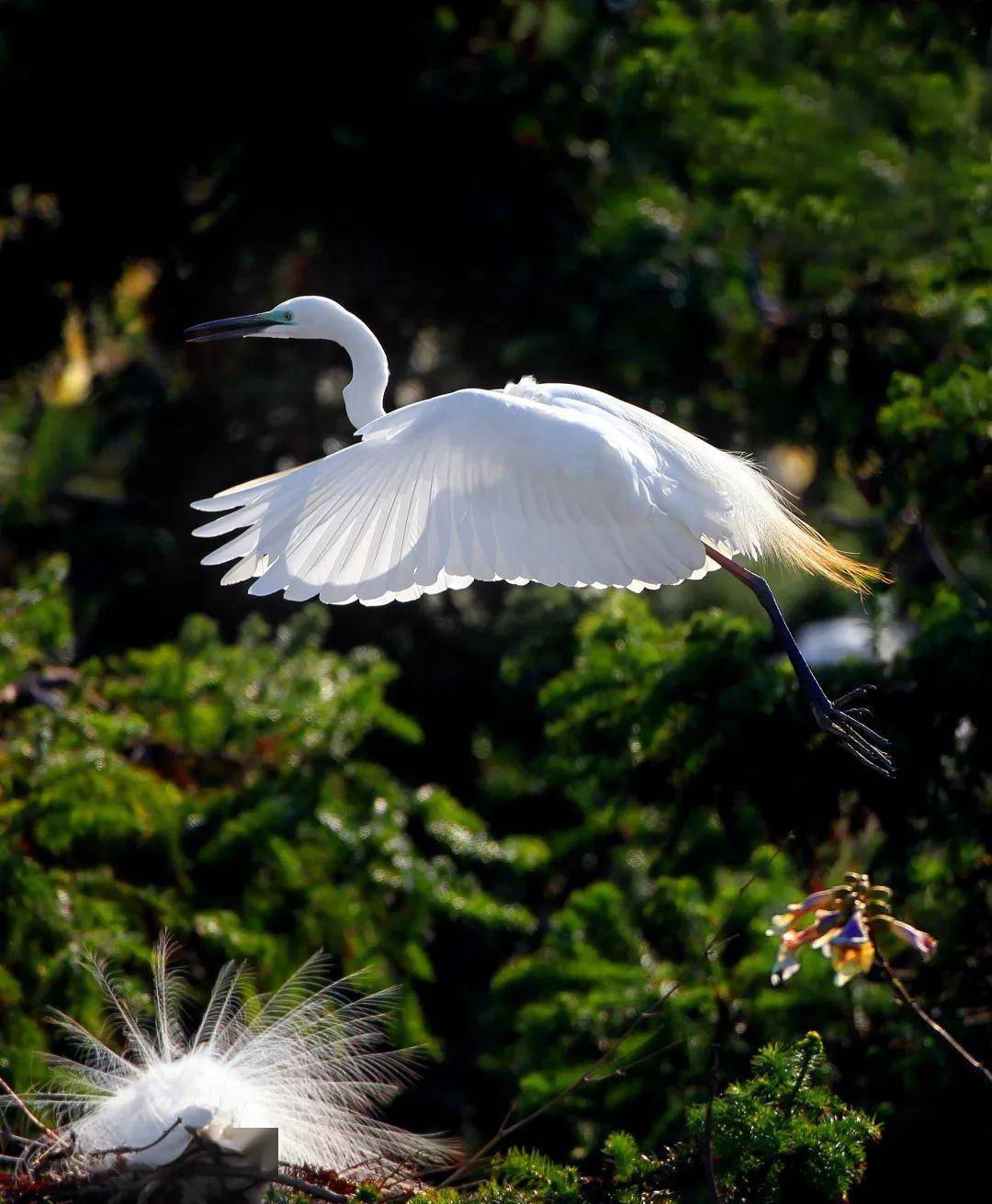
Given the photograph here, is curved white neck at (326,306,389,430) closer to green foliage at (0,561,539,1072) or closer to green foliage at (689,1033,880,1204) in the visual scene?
green foliage at (0,561,539,1072)

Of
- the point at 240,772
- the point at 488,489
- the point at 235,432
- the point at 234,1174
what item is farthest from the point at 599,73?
the point at 234,1174

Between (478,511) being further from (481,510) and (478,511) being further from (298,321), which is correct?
(298,321)

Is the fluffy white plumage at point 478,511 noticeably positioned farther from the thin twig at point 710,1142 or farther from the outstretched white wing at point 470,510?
the thin twig at point 710,1142

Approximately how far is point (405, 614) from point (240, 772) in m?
1.61

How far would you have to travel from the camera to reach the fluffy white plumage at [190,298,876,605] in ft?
11.0

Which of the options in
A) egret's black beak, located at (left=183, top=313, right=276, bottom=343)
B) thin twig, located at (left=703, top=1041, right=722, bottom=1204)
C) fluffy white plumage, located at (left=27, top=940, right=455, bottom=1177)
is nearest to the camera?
thin twig, located at (left=703, top=1041, right=722, bottom=1204)

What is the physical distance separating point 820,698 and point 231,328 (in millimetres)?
1747

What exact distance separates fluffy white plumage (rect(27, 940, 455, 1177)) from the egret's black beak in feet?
5.05

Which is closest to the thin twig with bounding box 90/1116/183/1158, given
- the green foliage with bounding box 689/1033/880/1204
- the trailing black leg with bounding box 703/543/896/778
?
the green foliage with bounding box 689/1033/880/1204

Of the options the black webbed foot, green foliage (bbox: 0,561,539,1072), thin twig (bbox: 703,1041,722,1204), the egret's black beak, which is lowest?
green foliage (bbox: 0,561,539,1072)

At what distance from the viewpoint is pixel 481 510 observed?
137 inches

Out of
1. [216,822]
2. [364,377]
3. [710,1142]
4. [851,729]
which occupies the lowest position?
[216,822]

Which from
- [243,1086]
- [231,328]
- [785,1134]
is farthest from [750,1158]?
[231,328]

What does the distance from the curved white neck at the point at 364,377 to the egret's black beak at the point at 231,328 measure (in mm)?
230
